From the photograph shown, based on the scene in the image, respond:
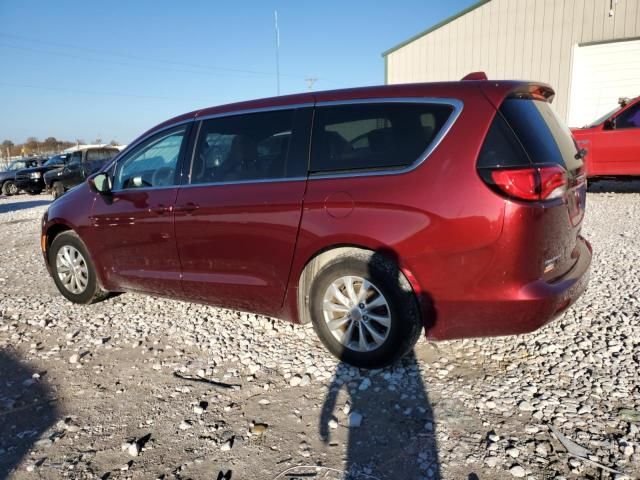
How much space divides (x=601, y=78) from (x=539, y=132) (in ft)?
43.0

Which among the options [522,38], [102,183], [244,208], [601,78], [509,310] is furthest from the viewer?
[522,38]

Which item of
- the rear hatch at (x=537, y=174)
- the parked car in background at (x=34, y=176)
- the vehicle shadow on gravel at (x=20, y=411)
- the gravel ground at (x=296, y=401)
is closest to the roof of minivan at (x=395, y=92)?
the rear hatch at (x=537, y=174)

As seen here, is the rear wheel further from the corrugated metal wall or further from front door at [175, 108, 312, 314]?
front door at [175, 108, 312, 314]

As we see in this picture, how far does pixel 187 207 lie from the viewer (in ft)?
11.6

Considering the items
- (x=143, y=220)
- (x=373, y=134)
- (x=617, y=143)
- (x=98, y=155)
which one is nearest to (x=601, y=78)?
(x=617, y=143)

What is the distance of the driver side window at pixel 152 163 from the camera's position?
12.5ft

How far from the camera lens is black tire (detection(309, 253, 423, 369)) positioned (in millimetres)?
2797

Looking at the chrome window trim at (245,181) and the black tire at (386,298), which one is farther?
the chrome window trim at (245,181)

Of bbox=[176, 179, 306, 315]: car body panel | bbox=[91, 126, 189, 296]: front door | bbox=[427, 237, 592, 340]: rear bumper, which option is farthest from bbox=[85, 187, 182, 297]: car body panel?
bbox=[427, 237, 592, 340]: rear bumper

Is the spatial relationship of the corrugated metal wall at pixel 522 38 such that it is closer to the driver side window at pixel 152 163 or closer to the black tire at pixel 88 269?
the driver side window at pixel 152 163

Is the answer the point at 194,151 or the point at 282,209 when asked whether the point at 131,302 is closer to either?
the point at 194,151

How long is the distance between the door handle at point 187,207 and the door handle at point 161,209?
8 centimetres

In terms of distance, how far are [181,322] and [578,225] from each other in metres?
3.18

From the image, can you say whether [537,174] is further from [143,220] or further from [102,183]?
[102,183]
